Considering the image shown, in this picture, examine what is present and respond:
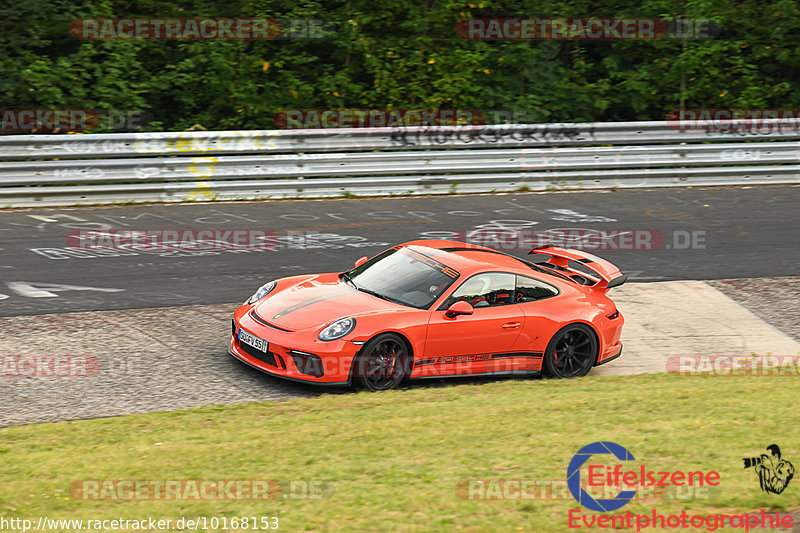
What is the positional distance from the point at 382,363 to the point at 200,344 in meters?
2.27

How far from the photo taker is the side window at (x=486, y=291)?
9438 millimetres

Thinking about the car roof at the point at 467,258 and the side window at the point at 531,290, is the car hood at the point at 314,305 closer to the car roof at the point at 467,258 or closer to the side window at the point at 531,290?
the car roof at the point at 467,258

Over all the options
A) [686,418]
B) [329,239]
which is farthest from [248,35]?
[686,418]

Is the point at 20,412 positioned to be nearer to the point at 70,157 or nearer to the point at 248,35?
the point at 70,157

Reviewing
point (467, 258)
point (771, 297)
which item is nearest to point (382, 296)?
point (467, 258)

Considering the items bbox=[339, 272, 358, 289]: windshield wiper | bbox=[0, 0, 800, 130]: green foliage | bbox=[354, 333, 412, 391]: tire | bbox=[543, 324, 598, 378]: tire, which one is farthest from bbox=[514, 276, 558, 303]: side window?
bbox=[0, 0, 800, 130]: green foliage

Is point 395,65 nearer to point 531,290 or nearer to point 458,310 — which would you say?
point 531,290

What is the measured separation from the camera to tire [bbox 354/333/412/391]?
8.81 metres

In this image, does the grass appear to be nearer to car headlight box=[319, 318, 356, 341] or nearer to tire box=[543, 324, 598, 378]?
car headlight box=[319, 318, 356, 341]

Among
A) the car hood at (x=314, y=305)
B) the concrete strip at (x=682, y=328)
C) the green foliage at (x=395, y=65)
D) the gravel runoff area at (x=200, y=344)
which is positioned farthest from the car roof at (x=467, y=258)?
the green foliage at (x=395, y=65)

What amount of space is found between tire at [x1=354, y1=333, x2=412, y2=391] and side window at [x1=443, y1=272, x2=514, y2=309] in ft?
2.20

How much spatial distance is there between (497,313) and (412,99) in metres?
11.5

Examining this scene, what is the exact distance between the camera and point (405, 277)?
32.0ft

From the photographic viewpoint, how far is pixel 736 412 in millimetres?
7777
